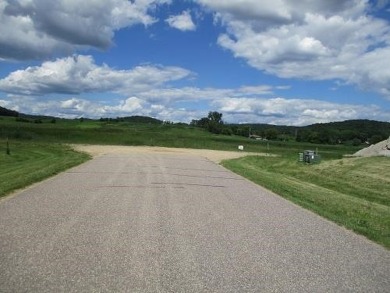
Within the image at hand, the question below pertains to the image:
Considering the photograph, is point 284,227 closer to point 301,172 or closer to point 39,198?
point 39,198

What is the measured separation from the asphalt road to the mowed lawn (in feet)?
2.50

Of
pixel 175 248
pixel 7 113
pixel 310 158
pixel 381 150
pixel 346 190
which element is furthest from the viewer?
pixel 7 113

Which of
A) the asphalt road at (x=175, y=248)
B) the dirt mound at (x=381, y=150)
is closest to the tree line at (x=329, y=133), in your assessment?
the dirt mound at (x=381, y=150)

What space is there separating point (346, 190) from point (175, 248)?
17132 millimetres

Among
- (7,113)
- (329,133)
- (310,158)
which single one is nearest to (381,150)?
(310,158)

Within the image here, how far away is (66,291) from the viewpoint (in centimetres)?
551

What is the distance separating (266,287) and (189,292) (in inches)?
36.3

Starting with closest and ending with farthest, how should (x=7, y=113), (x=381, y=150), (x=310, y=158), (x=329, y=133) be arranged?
(x=310, y=158) → (x=381, y=150) → (x=329, y=133) → (x=7, y=113)

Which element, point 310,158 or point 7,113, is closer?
point 310,158

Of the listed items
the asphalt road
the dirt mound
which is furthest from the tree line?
the asphalt road

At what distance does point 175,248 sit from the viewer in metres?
7.68

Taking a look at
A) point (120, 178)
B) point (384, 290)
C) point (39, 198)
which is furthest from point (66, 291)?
point (120, 178)

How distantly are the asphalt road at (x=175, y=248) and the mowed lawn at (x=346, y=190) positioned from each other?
0.76 meters

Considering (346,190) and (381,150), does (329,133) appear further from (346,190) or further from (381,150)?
(346,190)
